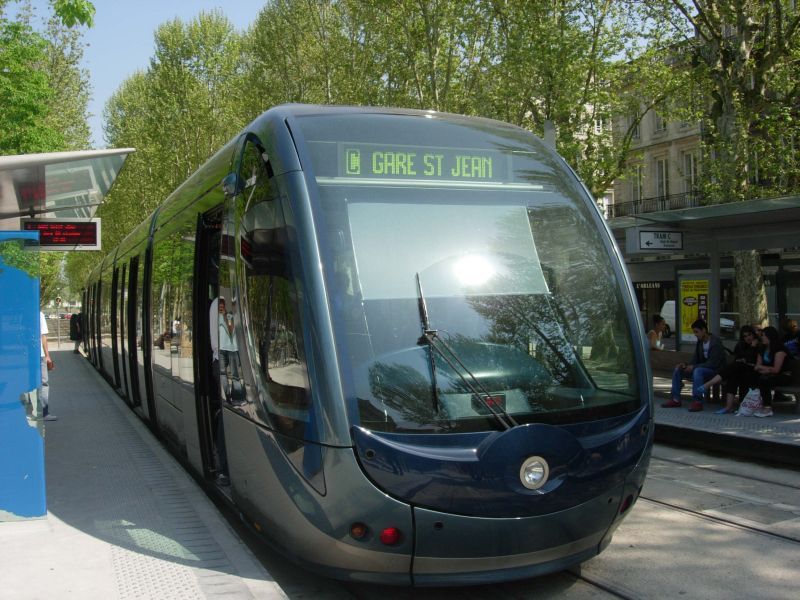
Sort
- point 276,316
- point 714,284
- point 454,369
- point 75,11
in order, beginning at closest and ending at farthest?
1. point 454,369
2. point 276,316
3. point 75,11
4. point 714,284

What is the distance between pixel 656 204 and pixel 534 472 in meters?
38.1

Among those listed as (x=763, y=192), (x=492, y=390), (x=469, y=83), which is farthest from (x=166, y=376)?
(x=469, y=83)

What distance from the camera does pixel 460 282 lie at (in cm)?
465

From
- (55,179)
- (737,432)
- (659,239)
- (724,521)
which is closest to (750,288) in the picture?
(659,239)

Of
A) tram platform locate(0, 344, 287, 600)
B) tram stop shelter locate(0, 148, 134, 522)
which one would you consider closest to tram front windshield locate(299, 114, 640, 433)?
tram platform locate(0, 344, 287, 600)

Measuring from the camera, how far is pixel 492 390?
4.34 meters

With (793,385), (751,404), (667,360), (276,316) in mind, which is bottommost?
(751,404)

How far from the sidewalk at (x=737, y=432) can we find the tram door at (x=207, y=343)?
575 cm

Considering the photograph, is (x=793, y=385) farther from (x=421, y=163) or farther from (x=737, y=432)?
(x=421, y=163)

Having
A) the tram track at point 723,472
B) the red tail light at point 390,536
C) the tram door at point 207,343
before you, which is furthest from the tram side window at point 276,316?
the tram track at point 723,472

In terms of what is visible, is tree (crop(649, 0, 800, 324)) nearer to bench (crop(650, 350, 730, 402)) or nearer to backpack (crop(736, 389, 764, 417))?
bench (crop(650, 350, 730, 402))

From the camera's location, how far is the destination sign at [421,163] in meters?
4.80

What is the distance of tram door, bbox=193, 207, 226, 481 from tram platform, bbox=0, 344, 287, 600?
438mm

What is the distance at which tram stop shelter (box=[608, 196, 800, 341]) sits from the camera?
1088cm
